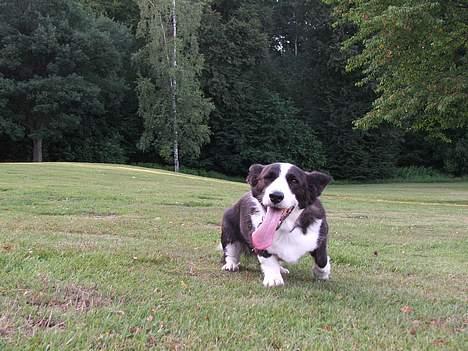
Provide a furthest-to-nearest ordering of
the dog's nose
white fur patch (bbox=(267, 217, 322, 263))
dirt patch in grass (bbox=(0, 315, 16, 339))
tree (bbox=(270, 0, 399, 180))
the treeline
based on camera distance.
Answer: tree (bbox=(270, 0, 399, 180)) < the treeline < white fur patch (bbox=(267, 217, 322, 263)) < the dog's nose < dirt patch in grass (bbox=(0, 315, 16, 339))

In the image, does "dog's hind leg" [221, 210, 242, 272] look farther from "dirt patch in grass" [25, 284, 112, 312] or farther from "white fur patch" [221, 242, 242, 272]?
"dirt patch in grass" [25, 284, 112, 312]

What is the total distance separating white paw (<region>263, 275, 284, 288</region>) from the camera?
13.4 ft

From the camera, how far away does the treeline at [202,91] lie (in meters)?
38.2

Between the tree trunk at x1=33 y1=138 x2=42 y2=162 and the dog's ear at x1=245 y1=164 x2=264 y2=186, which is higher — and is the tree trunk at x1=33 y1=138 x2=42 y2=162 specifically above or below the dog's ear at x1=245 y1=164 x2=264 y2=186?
below

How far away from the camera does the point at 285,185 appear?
4043mm

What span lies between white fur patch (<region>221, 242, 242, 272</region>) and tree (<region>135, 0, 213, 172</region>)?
33569 mm

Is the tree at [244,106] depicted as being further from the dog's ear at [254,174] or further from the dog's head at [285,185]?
the dog's head at [285,185]

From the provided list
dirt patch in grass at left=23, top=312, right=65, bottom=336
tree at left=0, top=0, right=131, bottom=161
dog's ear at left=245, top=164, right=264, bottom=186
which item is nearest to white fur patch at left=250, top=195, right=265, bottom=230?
dog's ear at left=245, top=164, right=264, bottom=186

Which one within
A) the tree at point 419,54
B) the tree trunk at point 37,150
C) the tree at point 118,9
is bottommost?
the tree trunk at point 37,150

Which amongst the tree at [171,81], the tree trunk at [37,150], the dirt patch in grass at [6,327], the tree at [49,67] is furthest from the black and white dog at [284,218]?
the tree trunk at [37,150]

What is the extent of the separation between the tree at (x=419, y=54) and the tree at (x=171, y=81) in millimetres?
20112

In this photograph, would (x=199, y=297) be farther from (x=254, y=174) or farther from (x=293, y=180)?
(x=254, y=174)

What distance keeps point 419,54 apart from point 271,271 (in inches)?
598

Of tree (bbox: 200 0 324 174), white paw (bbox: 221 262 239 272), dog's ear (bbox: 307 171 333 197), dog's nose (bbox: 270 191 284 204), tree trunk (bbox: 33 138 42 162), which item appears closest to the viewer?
dog's nose (bbox: 270 191 284 204)
